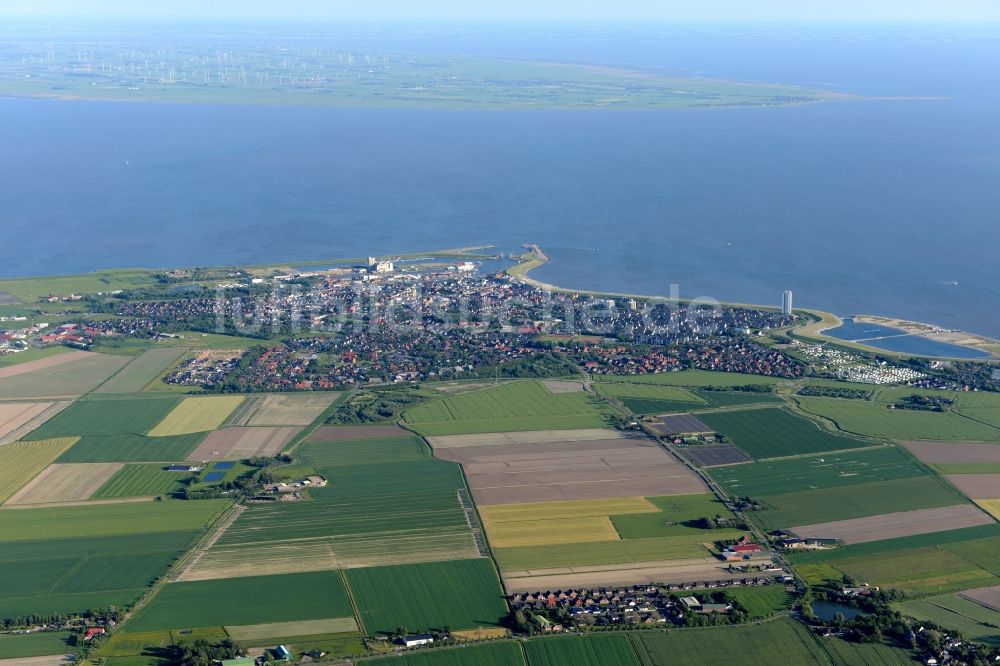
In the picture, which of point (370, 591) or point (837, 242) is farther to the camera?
point (837, 242)

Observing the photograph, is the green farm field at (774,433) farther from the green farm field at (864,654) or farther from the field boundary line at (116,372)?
the field boundary line at (116,372)

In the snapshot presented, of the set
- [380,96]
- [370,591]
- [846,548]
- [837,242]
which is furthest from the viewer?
[380,96]

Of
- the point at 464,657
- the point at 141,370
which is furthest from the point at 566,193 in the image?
the point at 464,657

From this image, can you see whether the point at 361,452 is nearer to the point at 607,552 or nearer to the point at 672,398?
the point at 607,552

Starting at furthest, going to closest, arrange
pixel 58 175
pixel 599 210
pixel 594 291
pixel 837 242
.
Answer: pixel 58 175 → pixel 599 210 → pixel 837 242 → pixel 594 291

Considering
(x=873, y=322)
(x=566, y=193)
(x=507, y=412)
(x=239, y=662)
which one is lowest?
(x=507, y=412)

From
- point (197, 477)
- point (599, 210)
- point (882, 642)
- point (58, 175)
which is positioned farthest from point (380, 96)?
point (882, 642)

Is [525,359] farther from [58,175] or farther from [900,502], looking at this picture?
[58,175]
